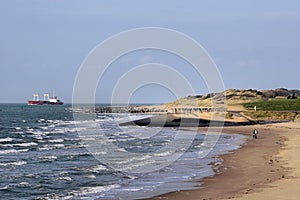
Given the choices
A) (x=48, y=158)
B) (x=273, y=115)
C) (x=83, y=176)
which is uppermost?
(x=273, y=115)

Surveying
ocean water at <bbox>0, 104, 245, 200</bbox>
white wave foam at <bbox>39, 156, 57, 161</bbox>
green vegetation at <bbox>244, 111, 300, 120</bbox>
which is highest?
green vegetation at <bbox>244, 111, 300, 120</bbox>

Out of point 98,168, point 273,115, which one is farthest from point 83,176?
point 273,115

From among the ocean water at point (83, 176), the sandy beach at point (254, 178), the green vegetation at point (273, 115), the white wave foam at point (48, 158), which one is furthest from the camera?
the green vegetation at point (273, 115)

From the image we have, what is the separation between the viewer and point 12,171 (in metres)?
26.7

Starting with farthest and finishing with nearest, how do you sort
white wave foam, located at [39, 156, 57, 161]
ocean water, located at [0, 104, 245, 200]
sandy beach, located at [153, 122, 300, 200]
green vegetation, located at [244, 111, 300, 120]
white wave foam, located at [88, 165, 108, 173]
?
green vegetation, located at [244, 111, 300, 120], white wave foam, located at [39, 156, 57, 161], white wave foam, located at [88, 165, 108, 173], ocean water, located at [0, 104, 245, 200], sandy beach, located at [153, 122, 300, 200]

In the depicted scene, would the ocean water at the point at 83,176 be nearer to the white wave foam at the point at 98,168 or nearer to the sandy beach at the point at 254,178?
the white wave foam at the point at 98,168

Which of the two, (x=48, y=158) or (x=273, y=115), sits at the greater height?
(x=273, y=115)

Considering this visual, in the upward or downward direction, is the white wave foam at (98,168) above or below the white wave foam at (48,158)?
below

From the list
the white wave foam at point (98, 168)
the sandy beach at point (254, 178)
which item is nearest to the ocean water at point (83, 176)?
the white wave foam at point (98, 168)

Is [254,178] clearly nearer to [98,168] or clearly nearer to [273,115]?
[98,168]

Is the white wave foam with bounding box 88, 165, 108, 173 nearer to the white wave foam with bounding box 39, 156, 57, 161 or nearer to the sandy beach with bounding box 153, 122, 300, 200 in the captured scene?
the white wave foam with bounding box 39, 156, 57, 161

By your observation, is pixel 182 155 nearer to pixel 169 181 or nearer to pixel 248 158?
pixel 248 158

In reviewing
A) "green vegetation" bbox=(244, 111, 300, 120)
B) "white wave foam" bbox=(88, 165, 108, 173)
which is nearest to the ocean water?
"white wave foam" bbox=(88, 165, 108, 173)

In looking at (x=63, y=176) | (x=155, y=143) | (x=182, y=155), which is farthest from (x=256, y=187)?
(x=155, y=143)
